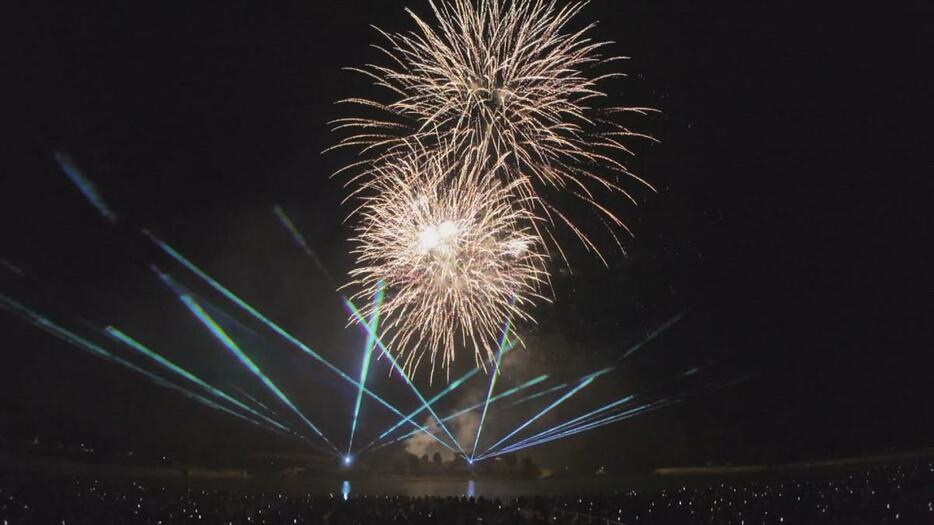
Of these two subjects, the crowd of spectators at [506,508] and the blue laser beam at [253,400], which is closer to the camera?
the crowd of spectators at [506,508]

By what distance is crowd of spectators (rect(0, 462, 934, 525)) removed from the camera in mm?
11359

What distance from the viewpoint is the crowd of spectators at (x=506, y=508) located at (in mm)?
11359

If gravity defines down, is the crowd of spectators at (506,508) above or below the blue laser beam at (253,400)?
below

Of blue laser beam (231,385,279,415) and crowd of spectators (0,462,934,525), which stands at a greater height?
blue laser beam (231,385,279,415)

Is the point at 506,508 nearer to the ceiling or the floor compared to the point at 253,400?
nearer to the floor

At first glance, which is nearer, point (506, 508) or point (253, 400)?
point (506, 508)

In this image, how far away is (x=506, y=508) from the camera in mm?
12109

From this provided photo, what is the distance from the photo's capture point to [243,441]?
1041 inches

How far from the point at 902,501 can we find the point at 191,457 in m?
21.2

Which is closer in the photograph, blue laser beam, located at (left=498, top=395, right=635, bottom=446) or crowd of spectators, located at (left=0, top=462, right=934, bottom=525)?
crowd of spectators, located at (left=0, top=462, right=934, bottom=525)

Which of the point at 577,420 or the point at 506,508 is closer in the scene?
the point at 506,508

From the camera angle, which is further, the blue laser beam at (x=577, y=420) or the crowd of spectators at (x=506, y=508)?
the blue laser beam at (x=577, y=420)

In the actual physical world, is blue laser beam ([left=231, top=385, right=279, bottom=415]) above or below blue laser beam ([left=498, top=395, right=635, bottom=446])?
above

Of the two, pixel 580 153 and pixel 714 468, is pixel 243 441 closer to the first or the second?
pixel 714 468
